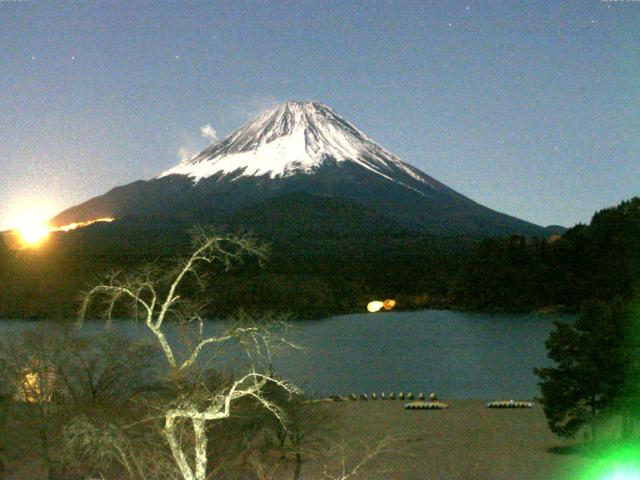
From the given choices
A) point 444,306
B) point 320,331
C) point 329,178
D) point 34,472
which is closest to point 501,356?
point 320,331

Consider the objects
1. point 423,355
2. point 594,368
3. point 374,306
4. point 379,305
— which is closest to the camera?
point 594,368

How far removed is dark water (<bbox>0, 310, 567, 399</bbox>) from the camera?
1315 inches

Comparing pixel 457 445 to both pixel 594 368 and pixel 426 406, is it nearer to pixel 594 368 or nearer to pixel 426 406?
pixel 594 368

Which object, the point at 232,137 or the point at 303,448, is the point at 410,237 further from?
the point at 303,448

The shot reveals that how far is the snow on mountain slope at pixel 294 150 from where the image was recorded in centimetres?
11119

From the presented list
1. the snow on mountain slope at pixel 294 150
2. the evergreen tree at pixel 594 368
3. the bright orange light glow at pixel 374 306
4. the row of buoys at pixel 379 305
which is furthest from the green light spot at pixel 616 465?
the snow on mountain slope at pixel 294 150

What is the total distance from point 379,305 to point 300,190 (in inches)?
1387

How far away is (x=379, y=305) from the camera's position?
68250mm

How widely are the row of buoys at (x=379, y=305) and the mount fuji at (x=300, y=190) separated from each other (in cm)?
1850

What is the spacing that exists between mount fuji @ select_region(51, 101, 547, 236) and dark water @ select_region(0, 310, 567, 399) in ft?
88.5

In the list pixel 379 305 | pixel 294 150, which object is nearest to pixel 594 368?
pixel 379 305

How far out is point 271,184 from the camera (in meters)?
106

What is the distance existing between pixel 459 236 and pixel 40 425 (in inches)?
3022

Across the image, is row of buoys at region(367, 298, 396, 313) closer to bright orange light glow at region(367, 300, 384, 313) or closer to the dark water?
bright orange light glow at region(367, 300, 384, 313)
